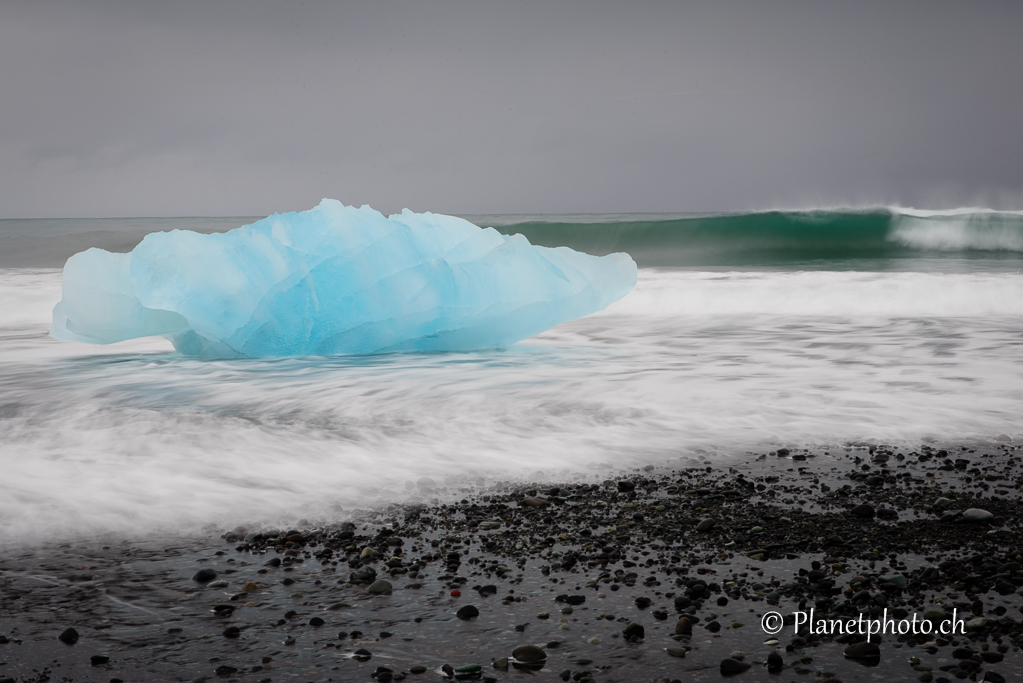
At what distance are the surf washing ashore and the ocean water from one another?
0.08 ft

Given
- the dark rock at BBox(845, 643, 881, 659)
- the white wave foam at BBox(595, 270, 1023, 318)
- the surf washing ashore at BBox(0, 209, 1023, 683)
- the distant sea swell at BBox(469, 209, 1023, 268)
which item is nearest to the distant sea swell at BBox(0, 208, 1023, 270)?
the distant sea swell at BBox(469, 209, 1023, 268)

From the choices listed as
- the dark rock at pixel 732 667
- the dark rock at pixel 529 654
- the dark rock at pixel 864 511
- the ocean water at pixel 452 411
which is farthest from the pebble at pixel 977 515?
the dark rock at pixel 529 654

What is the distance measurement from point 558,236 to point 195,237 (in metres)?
16.8

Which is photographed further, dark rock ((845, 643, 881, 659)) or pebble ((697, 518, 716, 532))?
pebble ((697, 518, 716, 532))

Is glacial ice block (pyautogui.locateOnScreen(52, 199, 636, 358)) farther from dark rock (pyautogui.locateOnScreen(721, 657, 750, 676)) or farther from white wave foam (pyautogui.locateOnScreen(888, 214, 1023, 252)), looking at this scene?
white wave foam (pyautogui.locateOnScreen(888, 214, 1023, 252))

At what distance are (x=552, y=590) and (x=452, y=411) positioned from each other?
2343 millimetres

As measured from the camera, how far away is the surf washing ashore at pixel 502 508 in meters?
1.82

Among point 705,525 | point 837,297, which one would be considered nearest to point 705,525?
point 705,525

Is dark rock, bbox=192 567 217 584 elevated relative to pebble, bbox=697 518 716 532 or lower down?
elevated

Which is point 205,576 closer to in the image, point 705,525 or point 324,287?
point 705,525

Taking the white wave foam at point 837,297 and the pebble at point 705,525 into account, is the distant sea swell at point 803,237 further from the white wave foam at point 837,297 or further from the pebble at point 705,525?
the pebble at point 705,525

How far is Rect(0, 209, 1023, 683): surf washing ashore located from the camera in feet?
5.97

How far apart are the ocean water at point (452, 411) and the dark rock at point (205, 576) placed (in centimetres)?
44

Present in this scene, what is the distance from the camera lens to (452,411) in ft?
14.4
